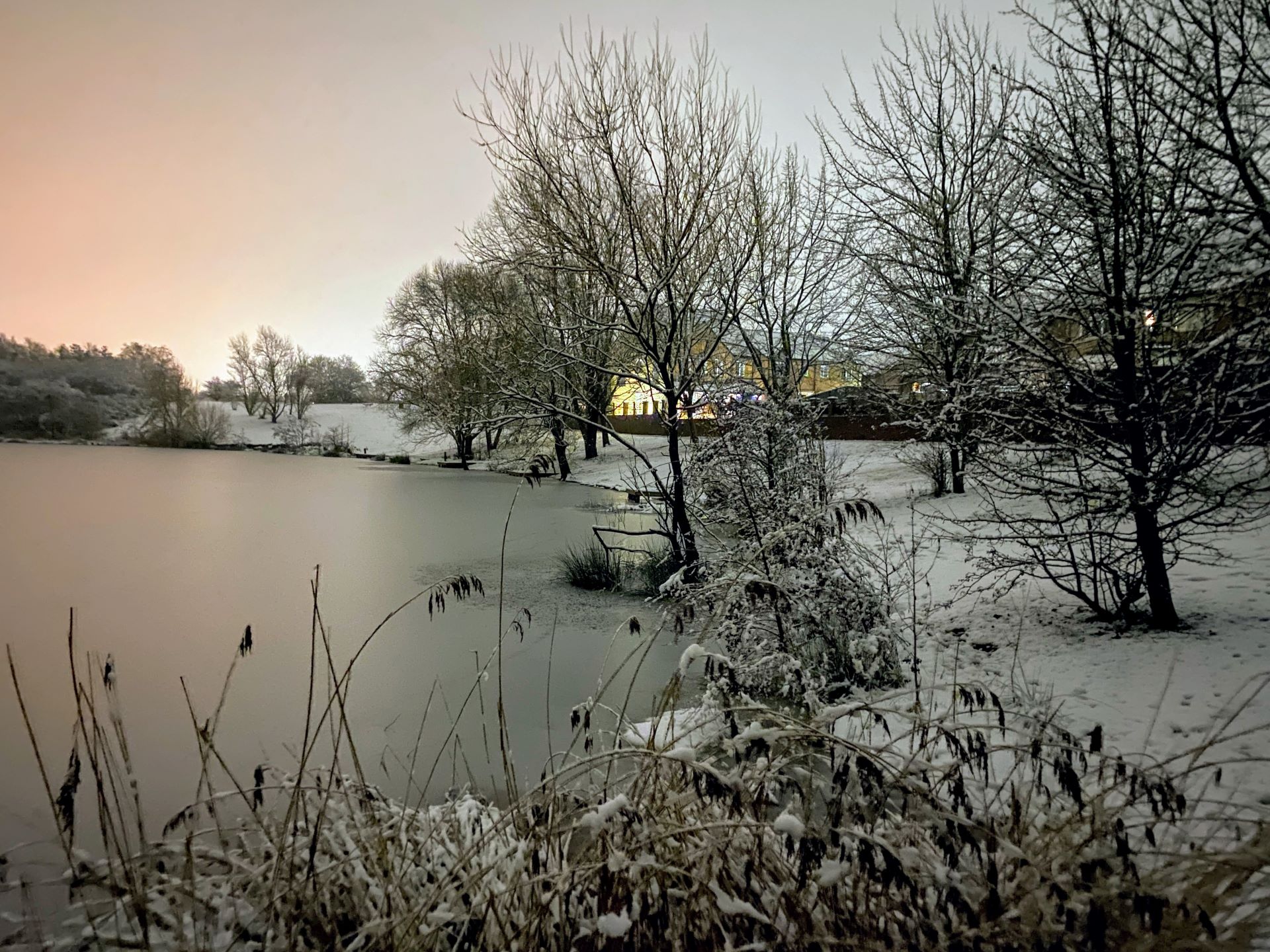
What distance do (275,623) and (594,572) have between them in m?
3.76

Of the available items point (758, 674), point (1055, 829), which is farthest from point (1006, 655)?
point (1055, 829)

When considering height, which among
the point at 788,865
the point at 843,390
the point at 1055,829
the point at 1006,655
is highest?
the point at 843,390

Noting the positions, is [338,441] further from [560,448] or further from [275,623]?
[275,623]

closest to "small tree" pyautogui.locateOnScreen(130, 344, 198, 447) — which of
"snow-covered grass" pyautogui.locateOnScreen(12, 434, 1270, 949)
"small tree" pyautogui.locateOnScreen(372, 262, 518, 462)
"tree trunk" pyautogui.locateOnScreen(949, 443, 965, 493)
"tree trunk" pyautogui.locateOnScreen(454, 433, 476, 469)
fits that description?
"small tree" pyautogui.locateOnScreen(372, 262, 518, 462)

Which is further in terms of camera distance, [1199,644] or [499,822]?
[1199,644]

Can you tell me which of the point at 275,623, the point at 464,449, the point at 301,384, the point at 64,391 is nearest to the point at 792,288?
the point at 275,623

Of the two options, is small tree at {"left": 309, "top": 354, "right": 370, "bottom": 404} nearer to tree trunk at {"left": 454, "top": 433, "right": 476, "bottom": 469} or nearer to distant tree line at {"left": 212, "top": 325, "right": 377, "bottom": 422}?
distant tree line at {"left": 212, "top": 325, "right": 377, "bottom": 422}

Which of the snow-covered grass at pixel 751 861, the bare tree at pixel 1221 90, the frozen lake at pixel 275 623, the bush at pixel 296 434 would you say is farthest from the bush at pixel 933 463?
the bush at pixel 296 434

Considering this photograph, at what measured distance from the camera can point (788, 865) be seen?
5.86ft

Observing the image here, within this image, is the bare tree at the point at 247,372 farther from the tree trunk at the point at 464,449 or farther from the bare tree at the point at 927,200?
the bare tree at the point at 927,200

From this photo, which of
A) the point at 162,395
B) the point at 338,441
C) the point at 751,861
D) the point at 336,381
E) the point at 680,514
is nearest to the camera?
the point at 751,861

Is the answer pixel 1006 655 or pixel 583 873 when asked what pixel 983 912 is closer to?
pixel 583 873

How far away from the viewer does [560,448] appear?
2119 centimetres

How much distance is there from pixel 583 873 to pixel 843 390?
1483cm
